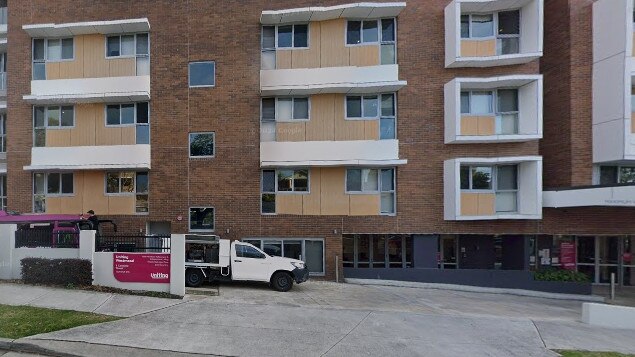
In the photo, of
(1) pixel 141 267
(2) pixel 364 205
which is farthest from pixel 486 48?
(1) pixel 141 267

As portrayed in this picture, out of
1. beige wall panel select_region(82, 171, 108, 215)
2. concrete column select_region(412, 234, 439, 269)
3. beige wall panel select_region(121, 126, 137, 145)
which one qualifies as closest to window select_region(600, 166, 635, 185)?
concrete column select_region(412, 234, 439, 269)

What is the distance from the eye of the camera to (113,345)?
605 centimetres

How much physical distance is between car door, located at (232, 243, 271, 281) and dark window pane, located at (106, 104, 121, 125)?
312 inches

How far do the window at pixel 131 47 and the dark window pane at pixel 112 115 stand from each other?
1.89 metres

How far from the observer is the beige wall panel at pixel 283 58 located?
44.5 feet

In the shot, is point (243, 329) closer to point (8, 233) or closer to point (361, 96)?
point (8, 233)

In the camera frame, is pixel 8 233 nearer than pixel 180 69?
Yes

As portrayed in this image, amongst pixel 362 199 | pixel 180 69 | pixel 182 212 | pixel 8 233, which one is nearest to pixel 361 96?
pixel 362 199

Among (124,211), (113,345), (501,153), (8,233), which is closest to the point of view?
(113,345)

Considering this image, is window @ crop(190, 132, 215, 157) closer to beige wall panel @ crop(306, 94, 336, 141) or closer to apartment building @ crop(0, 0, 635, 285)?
apartment building @ crop(0, 0, 635, 285)

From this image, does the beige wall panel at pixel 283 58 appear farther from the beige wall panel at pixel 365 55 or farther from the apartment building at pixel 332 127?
the beige wall panel at pixel 365 55

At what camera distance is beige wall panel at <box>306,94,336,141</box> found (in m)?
13.5

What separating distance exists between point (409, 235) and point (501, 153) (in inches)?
185

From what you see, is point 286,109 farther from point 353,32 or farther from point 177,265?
point 177,265
